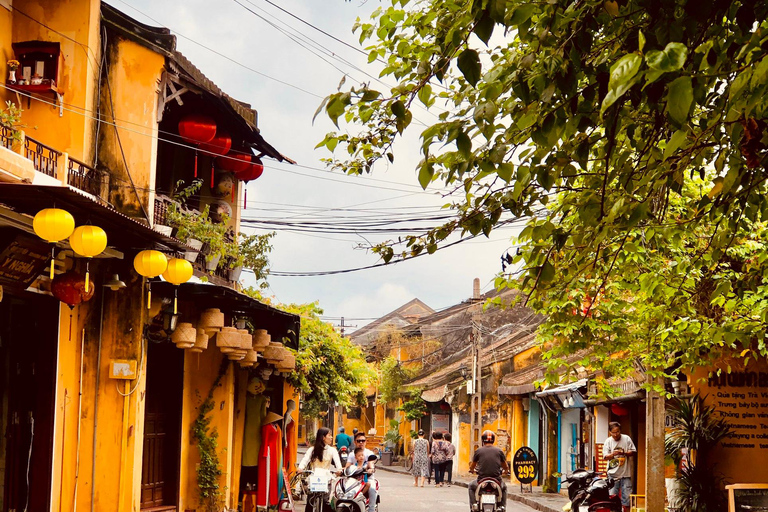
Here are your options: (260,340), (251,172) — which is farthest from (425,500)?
(251,172)

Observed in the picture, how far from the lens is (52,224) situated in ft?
28.8

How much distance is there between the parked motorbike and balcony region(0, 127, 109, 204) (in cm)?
730

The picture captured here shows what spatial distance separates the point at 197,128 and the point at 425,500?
12.1 metres

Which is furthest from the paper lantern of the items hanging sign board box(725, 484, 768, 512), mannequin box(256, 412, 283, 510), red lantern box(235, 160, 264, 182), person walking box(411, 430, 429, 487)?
person walking box(411, 430, 429, 487)

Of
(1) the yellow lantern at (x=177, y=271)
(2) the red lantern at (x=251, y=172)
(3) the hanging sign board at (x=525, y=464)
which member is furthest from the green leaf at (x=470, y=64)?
(3) the hanging sign board at (x=525, y=464)

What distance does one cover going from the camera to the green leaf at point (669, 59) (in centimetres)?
299

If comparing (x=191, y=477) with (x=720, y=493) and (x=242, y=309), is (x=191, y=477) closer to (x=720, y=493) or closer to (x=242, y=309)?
(x=242, y=309)

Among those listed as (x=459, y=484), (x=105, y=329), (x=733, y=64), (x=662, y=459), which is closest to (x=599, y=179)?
(x=733, y=64)

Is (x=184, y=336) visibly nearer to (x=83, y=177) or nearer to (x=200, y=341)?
(x=200, y=341)

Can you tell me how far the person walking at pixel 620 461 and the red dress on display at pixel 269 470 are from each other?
18.5 feet

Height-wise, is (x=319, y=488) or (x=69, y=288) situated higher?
(x=69, y=288)

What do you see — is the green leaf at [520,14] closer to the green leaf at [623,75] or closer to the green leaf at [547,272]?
the green leaf at [623,75]

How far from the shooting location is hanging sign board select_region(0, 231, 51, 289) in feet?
30.3

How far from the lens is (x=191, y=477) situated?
15312mm
